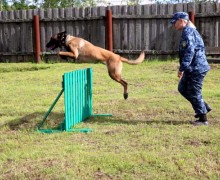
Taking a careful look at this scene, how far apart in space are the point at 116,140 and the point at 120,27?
8.95 meters

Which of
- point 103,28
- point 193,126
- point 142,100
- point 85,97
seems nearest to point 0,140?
point 85,97

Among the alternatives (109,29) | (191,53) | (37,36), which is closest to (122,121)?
(191,53)

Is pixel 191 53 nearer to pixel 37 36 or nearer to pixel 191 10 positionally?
pixel 191 10

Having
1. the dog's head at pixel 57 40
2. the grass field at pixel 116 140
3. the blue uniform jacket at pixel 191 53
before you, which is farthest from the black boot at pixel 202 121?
the dog's head at pixel 57 40

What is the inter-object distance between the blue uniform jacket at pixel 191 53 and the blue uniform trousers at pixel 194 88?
0.10 meters

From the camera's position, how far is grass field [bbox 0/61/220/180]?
4.12 meters

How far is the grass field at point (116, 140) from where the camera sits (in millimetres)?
4121

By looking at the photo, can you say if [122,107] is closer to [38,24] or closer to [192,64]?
[192,64]

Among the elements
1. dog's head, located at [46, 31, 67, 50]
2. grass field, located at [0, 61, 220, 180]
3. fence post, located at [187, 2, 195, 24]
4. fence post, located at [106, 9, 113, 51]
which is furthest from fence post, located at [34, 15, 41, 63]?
dog's head, located at [46, 31, 67, 50]

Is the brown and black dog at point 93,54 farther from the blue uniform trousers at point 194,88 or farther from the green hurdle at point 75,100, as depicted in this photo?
the blue uniform trousers at point 194,88

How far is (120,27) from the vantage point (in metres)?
13.7

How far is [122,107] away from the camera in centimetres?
744

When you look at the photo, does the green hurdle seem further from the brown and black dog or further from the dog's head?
the dog's head

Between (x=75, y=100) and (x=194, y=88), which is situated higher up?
(x=194, y=88)
